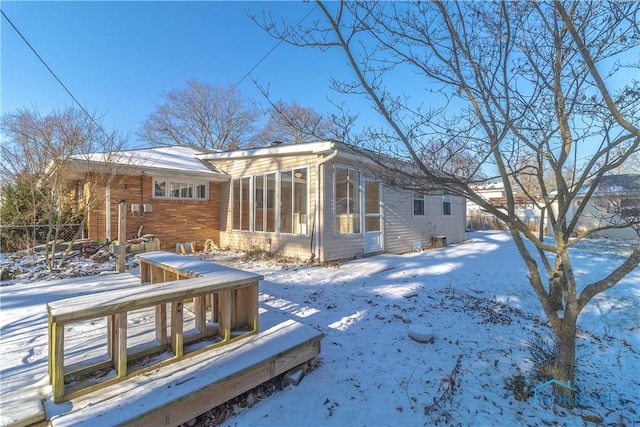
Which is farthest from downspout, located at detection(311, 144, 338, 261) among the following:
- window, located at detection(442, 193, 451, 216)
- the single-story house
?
window, located at detection(442, 193, 451, 216)

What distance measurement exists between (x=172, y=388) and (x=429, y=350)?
2.61 meters

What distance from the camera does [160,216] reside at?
938cm

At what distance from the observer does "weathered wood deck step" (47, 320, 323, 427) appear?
1.72 m

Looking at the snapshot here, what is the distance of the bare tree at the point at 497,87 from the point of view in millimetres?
2381

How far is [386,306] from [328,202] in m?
3.86

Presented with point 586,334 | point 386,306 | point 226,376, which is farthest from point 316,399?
point 586,334

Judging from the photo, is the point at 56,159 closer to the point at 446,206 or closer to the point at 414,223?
the point at 414,223

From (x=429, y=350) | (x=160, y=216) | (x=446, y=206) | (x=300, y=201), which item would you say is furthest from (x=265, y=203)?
(x=446, y=206)

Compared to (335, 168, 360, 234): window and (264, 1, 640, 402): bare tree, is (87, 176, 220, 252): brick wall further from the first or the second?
(264, 1, 640, 402): bare tree

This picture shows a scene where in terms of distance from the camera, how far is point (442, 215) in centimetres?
1248

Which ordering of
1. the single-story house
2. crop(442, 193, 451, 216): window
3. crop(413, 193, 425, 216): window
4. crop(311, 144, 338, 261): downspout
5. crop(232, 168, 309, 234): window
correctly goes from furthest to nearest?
1. crop(442, 193, 451, 216): window
2. crop(413, 193, 425, 216): window
3. crop(232, 168, 309, 234): window
4. the single-story house
5. crop(311, 144, 338, 261): downspout

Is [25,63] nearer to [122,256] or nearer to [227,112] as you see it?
[122,256]

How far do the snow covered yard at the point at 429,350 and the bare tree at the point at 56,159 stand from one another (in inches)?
96.0

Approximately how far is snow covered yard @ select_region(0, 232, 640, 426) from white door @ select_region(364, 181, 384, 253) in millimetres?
2555
